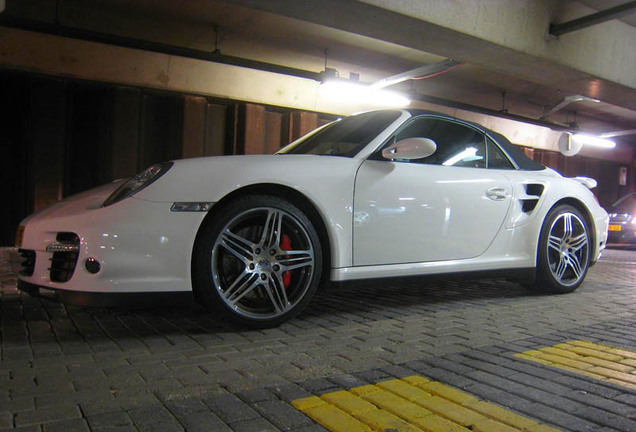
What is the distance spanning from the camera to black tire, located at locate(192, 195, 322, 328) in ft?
9.11

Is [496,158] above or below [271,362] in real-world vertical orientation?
above

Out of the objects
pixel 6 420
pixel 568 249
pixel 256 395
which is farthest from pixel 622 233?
pixel 6 420

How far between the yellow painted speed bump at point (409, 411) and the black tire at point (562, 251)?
8.67 feet

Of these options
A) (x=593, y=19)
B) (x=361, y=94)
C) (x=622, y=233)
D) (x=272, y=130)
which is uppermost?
(x=593, y=19)

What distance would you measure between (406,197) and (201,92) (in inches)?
264

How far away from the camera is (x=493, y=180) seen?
3.92 meters

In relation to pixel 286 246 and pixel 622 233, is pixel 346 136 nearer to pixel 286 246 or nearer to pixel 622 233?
pixel 286 246

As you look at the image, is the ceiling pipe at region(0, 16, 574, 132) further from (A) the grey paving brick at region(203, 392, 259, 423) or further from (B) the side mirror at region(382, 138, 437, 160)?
(A) the grey paving brick at region(203, 392, 259, 423)

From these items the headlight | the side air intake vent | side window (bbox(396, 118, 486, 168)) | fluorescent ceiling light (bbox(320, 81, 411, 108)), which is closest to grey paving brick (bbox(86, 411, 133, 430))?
the headlight

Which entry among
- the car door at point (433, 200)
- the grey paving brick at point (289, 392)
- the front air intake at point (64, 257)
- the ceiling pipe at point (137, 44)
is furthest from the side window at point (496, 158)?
the ceiling pipe at point (137, 44)

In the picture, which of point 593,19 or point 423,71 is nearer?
point 593,19

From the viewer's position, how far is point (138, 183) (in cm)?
286

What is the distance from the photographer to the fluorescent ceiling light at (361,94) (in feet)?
30.4

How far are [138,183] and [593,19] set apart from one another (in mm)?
6411
